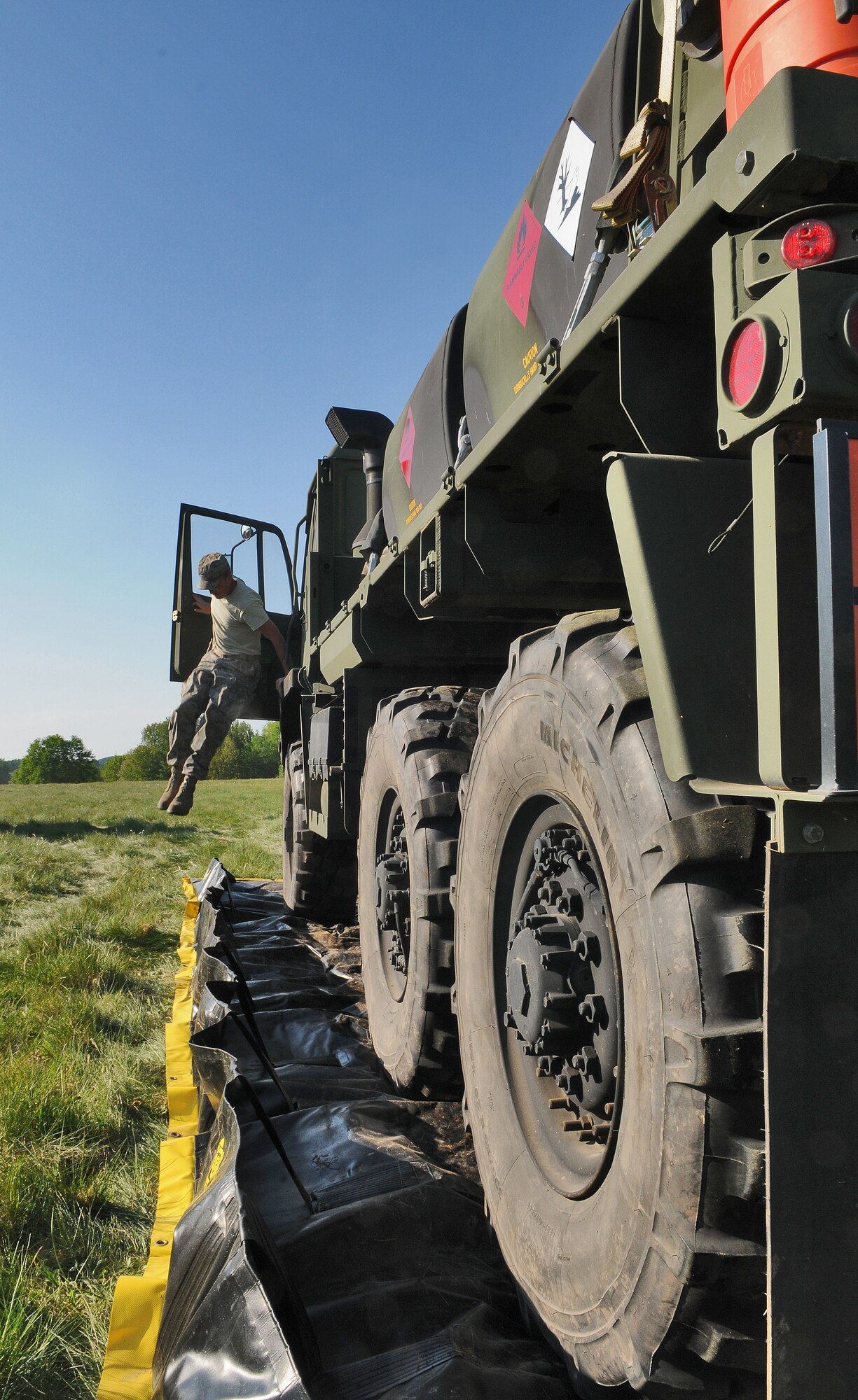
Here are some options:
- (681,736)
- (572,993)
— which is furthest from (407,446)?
(681,736)

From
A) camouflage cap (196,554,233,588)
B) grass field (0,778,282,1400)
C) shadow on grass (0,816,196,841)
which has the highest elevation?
camouflage cap (196,554,233,588)

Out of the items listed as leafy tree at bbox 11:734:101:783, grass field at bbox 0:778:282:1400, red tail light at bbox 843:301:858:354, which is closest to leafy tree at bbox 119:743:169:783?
leafy tree at bbox 11:734:101:783

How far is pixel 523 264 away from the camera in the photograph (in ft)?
7.07

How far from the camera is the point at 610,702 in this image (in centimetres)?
166

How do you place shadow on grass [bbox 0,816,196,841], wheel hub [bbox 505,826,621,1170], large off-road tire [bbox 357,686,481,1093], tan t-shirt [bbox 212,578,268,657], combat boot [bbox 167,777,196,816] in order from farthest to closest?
shadow on grass [bbox 0,816,196,841] → combat boot [bbox 167,777,196,816] → tan t-shirt [bbox 212,578,268,657] → large off-road tire [bbox 357,686,481,1093] → wheel hub [bbox 505,826,621,1170]

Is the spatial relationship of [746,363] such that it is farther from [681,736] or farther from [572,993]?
[572,993]

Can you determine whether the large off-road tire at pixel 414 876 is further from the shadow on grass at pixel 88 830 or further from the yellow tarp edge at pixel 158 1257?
the shadow on grass at pixel 88 830

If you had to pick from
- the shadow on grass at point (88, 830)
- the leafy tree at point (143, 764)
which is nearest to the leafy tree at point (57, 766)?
the leafy tree at point (143, 764)

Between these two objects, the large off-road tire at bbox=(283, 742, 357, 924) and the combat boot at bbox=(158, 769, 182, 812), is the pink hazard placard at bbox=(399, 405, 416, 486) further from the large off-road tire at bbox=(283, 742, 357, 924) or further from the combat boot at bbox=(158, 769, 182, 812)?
the combat boot at bbox=(158, 769, 182, 812)

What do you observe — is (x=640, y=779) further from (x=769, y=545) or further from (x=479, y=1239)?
(x=479, y=1239)

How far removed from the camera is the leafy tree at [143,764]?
62.0 m

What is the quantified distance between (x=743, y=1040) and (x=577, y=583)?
171 centimetres

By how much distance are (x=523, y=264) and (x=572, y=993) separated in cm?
163

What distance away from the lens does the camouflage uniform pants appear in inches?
293
